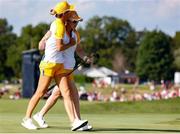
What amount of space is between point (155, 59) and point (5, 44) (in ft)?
78.4

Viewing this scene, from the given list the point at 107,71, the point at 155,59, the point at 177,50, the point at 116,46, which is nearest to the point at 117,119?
the point at 155,59

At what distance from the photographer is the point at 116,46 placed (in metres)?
111

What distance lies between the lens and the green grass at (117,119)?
7.57m

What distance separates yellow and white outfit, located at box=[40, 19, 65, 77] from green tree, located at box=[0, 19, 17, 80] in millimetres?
82106

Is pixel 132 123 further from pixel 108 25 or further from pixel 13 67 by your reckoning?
pixel 108 25

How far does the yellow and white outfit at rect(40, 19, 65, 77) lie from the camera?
755cm

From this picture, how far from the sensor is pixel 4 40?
3782 inches

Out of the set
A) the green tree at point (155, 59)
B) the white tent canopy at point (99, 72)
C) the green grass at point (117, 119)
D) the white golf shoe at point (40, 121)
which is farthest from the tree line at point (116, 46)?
the white golf shoe at point (40, 121)

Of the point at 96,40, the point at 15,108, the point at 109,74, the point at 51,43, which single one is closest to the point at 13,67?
the point at 109,74

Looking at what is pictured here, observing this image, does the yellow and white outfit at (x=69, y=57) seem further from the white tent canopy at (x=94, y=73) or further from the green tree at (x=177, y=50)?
the white tent canopy at (x=94, y=73)

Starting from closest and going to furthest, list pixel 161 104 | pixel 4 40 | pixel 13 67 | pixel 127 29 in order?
pixel 161 104
pixel 13 67
pixel 4 40
pixel 127 29

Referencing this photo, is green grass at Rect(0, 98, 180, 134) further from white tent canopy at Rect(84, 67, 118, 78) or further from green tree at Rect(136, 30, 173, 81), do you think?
white tent canopy at Rect(84, 67, 118, 78)

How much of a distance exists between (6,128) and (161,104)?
5903 millimetres

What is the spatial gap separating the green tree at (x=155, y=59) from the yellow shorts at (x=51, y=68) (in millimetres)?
80734
